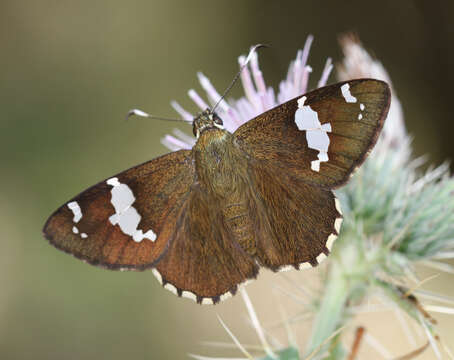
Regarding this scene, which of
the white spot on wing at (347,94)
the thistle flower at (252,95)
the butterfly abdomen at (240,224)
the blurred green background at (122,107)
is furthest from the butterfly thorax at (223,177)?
the blurred green background at (122,107)

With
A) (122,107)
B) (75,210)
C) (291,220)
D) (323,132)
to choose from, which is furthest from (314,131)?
(122,107)

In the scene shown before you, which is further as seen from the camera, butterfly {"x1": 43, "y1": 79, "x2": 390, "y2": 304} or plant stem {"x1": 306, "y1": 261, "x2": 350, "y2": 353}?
plant stem {"x1": 306, "y1": 261, "x2": 350, "y2": 353}

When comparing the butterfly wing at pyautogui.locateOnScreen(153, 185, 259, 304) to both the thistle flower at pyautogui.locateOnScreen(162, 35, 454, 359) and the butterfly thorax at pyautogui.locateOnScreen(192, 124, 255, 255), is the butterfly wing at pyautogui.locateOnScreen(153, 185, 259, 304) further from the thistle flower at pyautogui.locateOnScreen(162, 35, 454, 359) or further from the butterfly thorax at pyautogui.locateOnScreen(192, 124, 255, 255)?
the thistle flower at pyautogui.locateOnScreen(162, 35, 454, 359)

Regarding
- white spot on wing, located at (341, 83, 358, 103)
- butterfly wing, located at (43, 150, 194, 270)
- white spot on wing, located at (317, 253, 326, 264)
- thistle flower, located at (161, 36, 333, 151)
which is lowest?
white spot on wing, located at (317, 253, 326, 264)

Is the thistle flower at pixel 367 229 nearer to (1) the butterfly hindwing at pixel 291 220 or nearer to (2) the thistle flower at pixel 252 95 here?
(2) the thistle flower at pixel 252 95

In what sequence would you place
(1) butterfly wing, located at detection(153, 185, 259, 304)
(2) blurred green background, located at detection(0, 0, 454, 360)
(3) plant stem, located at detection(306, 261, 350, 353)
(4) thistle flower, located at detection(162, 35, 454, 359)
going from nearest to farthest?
1. (1) butterfly wing, located at detection(153, 185, 259, 304)
2. (3) plant stem, located at detection(306, 261, 350, 353)
3. (4) thistle flower, located at detection(162, 35, 454, 359)
4. (2) blurred green background, located at detection(0, 0, 454, 360)

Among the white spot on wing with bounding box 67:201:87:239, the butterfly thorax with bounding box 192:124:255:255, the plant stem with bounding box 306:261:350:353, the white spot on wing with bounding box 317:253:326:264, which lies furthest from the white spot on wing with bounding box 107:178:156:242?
the plant stem with bounding box 306:261:350:353

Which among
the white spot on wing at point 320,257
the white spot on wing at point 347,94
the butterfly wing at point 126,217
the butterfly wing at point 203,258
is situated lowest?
the white spot on wing at point 320,257

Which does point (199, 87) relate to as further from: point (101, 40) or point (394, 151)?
point (394, 151)
